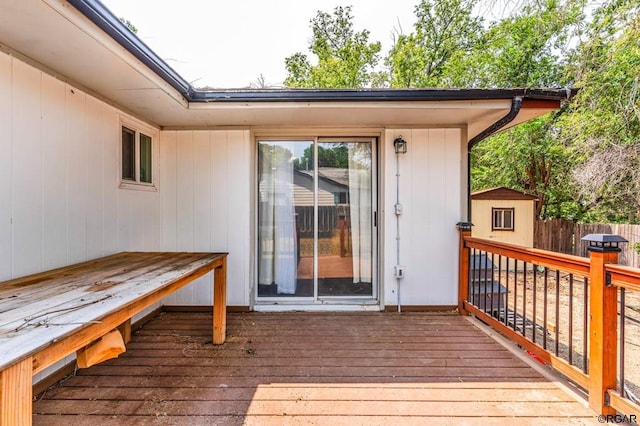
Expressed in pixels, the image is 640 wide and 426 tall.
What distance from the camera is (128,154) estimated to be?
304 cm

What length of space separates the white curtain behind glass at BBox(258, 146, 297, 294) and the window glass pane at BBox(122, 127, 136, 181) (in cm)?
138

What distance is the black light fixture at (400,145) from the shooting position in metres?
3.41

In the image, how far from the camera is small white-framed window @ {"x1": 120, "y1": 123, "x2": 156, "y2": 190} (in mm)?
2959

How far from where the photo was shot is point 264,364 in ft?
7.51

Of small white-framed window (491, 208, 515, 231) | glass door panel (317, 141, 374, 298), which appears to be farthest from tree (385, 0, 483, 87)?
glass door panel (317, 141, 374, 298)

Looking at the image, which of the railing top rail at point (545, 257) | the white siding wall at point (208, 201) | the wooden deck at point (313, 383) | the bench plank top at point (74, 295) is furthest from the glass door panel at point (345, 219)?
the bench plank top at point (74, 295)

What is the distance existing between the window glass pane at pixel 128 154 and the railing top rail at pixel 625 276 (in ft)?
13.0

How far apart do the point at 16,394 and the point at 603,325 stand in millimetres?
2690

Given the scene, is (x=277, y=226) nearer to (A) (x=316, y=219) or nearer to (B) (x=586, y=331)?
(A) (x=316, y=219)

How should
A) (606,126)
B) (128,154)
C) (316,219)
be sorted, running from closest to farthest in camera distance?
(128,154), (316,219), (606,126)

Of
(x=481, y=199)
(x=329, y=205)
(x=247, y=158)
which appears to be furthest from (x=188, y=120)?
(x=481, y=199)

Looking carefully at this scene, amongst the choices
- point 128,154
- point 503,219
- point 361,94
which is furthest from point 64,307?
point 503,219

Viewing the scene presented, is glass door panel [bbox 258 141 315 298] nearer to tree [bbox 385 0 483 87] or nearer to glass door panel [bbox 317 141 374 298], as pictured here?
glass door panel [bbox 317 141 374 298]

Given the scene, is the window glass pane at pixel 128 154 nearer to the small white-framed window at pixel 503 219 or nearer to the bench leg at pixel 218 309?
the bench leg at pixel 218 309
